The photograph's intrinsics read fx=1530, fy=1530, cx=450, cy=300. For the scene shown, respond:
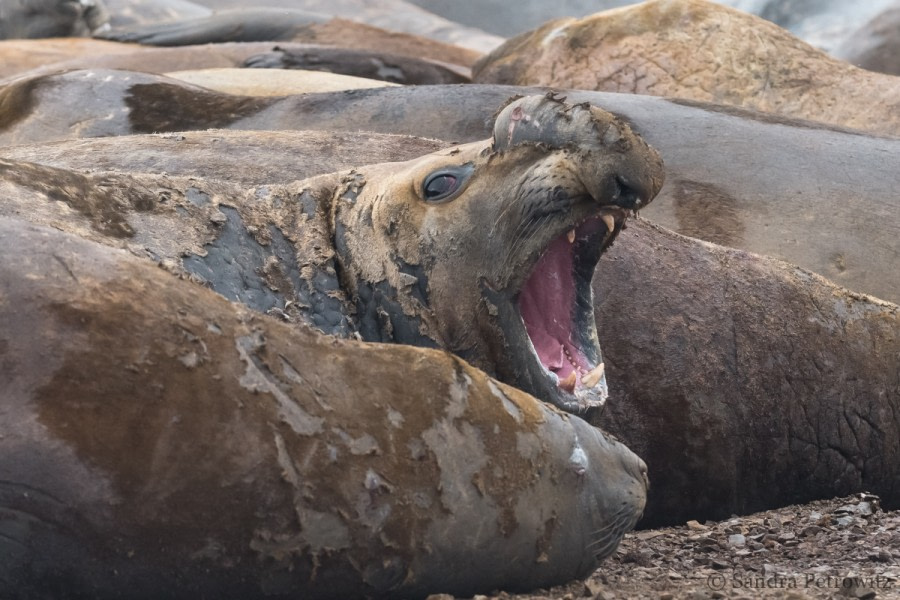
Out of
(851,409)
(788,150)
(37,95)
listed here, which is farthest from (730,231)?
(37,95)

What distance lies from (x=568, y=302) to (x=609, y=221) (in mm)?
292

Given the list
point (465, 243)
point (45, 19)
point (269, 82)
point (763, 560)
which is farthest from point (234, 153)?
point (45, 19)

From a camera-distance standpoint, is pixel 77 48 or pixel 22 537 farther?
pixel 77 48

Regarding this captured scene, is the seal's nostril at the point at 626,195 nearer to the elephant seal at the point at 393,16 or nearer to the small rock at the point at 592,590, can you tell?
the small rock at the point at 592,590

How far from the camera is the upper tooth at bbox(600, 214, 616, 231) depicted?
3.82 meters

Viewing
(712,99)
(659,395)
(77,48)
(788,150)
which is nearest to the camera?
(659,395)

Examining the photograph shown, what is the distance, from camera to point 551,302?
4023mm

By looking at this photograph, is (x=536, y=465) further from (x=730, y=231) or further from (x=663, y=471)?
(x=730, y=231)

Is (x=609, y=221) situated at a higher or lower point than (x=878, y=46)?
higher

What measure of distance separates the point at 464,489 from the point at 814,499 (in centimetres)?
227

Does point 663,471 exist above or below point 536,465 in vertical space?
below

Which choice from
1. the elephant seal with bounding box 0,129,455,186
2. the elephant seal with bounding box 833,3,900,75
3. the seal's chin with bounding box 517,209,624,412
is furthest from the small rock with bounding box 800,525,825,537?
the elephant seal with bounding box 833,3,900,75

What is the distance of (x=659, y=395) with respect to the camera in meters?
4.44

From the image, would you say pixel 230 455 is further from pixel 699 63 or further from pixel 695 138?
pixel 699 63
